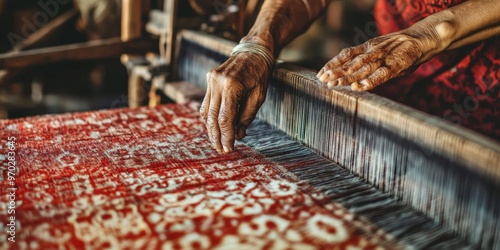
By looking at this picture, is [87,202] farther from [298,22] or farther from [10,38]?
[10,38]

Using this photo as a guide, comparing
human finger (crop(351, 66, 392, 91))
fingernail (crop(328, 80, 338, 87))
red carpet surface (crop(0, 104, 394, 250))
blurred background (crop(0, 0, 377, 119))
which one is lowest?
blurred background (crop(0, 0, 377, 119))

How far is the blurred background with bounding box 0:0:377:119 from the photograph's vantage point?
476cm

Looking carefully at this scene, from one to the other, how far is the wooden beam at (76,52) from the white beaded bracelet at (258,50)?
1.73 m

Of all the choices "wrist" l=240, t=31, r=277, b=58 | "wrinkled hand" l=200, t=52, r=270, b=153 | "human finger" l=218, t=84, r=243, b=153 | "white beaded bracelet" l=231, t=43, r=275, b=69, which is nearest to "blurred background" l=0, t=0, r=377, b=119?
"wrist" l=240, t=31, r=277, b=58

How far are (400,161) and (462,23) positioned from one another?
74cm

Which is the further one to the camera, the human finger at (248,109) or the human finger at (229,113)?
the human finger at (248,109)

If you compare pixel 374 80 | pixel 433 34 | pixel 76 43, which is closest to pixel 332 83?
pixel 374 80

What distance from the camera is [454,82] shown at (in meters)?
2.32

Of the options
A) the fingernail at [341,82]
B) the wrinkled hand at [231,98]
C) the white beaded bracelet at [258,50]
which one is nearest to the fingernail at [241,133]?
the wrinkled hand at [231,98]

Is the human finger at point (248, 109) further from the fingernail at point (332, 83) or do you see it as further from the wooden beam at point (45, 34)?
the wooden beam at point (45, 34)

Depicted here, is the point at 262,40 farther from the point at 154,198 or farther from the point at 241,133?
the point at 154,198

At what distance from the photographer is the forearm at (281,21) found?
2.04 meters

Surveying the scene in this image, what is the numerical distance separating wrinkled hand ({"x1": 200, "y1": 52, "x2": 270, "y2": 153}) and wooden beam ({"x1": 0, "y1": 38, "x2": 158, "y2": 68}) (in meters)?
1.81

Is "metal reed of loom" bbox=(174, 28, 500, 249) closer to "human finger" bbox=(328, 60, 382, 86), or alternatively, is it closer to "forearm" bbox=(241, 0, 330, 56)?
"human finger" bbox=(328, 60, 382, 86)
